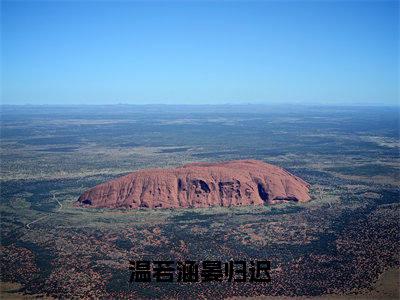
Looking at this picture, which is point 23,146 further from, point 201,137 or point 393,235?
point 393,235

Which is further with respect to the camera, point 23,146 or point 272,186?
→ point 23,146

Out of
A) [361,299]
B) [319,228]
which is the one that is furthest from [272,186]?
[361,299]

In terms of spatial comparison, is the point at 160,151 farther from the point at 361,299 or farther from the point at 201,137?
the point at 361,299

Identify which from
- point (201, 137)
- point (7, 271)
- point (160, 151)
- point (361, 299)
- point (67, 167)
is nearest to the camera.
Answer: point (361, 299)

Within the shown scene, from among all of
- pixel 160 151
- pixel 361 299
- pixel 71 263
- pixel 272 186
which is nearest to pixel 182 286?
pixel 71 263

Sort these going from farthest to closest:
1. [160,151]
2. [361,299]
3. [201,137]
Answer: [201,137], [160,151], [361,299]

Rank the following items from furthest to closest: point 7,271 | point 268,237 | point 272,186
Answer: point 272,186
point 268,237
point 7,271
